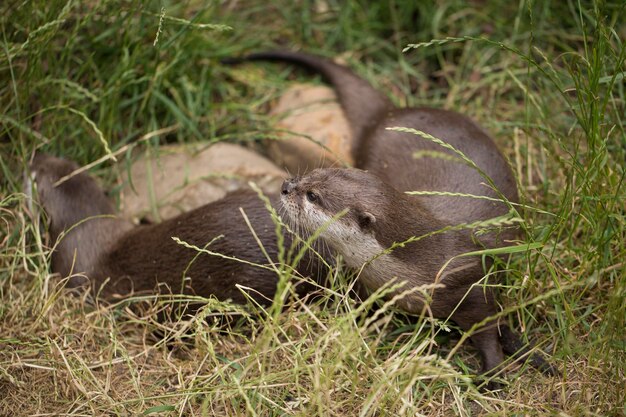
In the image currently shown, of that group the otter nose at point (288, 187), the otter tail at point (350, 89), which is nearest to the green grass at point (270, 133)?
the otter tail at point (350, 89)

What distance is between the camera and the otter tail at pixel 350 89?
10.3 ft

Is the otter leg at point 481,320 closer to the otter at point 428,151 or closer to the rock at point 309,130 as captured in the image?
the otter at point 428,151

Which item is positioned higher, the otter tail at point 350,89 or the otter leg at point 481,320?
the otter tail at point 350,89

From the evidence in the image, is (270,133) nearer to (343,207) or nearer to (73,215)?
(73,215)

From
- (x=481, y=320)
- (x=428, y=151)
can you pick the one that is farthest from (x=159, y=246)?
(x=481, y=320)

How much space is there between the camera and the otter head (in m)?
2.23

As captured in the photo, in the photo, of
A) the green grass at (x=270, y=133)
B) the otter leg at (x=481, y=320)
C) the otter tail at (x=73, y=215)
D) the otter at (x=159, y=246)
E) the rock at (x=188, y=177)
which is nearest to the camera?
the green grass at (x=270, y=133)

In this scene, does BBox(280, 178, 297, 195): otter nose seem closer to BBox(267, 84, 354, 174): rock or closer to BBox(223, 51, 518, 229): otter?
BBox(223, 51, 518, 229): otter

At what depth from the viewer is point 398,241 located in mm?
2240

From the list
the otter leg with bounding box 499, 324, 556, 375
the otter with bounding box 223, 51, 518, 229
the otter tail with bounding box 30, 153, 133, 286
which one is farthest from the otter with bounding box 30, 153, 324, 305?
the otter leg with bounding box 499, 324, 556, 375

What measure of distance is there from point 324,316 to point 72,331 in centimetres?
89

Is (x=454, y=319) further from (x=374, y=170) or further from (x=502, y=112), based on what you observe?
(x=502, y=112)

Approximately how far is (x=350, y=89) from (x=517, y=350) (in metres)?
1.38

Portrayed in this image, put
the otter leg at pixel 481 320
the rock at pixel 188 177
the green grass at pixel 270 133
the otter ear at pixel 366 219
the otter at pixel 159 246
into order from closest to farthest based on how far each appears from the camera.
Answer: the green grass at pixel 270 133, the otter ear at pixel 366 219, the otter leg at pixel 481 320, the otter at pixel 159 246, the rock at pixel 188 177
